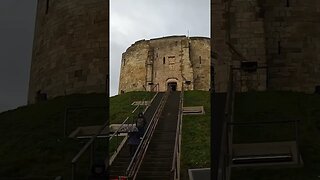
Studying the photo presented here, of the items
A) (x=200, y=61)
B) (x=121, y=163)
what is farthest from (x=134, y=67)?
(x=121, y=163)

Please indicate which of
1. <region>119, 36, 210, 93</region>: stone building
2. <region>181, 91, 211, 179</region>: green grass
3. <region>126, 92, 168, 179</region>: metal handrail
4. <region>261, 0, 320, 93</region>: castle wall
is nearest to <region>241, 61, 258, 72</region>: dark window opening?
<region>261, 0, 320, 93</region>: castle wall

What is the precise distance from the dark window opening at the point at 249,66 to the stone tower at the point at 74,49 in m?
2.49

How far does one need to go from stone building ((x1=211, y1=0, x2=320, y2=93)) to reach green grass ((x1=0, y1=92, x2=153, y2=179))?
2348 millimetres

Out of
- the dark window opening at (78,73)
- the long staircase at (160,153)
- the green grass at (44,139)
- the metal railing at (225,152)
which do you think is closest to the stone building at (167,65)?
the long staircase at (160,153)

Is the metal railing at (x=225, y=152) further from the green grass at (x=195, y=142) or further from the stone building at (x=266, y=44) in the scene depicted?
the stone building at (x=266, y=44)

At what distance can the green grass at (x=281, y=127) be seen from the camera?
5.98 metres

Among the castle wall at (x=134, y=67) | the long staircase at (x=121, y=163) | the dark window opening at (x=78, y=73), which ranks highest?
the castle wall at (x=134, y=67)

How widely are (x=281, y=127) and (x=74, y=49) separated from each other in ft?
15.1

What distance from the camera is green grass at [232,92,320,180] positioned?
A: 5.98 meters

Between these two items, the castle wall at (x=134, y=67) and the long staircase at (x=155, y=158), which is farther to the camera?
the castle wall at (x=134, y=67)

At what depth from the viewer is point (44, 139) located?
802 centimetres

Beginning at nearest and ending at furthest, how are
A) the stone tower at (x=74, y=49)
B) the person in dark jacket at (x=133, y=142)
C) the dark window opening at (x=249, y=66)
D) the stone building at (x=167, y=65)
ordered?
the person in dark jacket at (x=133, y=142) < the dark window opening at (x=249, y=66) < the stone tower at (x=74, y=49) < the stone building at (x=167, y=65)

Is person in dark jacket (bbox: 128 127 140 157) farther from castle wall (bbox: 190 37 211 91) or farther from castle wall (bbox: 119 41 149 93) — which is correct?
castle wall (bbox: 119 41 149 93)

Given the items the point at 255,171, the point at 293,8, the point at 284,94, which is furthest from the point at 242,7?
the point at 255,171
